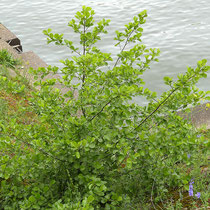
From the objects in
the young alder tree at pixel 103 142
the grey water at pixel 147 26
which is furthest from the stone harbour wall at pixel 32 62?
the young alder tree at pixel 103 142

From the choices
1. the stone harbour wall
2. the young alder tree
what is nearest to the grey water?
the stone harbour wall

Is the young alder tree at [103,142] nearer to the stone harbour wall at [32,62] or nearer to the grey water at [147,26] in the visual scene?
the stone harbour wall at [32,62]

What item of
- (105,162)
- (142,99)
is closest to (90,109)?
(105,162)

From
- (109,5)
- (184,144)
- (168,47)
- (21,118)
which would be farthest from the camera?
(109,5)

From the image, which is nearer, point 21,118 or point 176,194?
point 176,194

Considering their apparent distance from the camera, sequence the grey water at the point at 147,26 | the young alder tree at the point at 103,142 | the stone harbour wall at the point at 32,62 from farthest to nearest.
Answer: the grey water at the point at 147,26 < the stone harbour wall at the point at 32,62 < the young alder tree at the point at 103,142

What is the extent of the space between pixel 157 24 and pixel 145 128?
797 centimetres

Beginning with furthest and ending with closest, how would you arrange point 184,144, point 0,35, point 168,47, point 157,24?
point 157,24, point 168,47, point 0,35, point 184,144

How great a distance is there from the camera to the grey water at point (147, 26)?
831cm

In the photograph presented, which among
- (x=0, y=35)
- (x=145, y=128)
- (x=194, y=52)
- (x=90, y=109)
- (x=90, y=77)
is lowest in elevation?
(x=194, y=52)

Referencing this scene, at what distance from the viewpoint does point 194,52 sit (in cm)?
867

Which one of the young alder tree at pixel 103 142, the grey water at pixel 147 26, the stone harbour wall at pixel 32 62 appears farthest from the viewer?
the grey water at pixel 147 26

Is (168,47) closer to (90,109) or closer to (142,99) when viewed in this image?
(142,99)

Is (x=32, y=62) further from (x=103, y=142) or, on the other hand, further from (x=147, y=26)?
(x=103, y=142)
